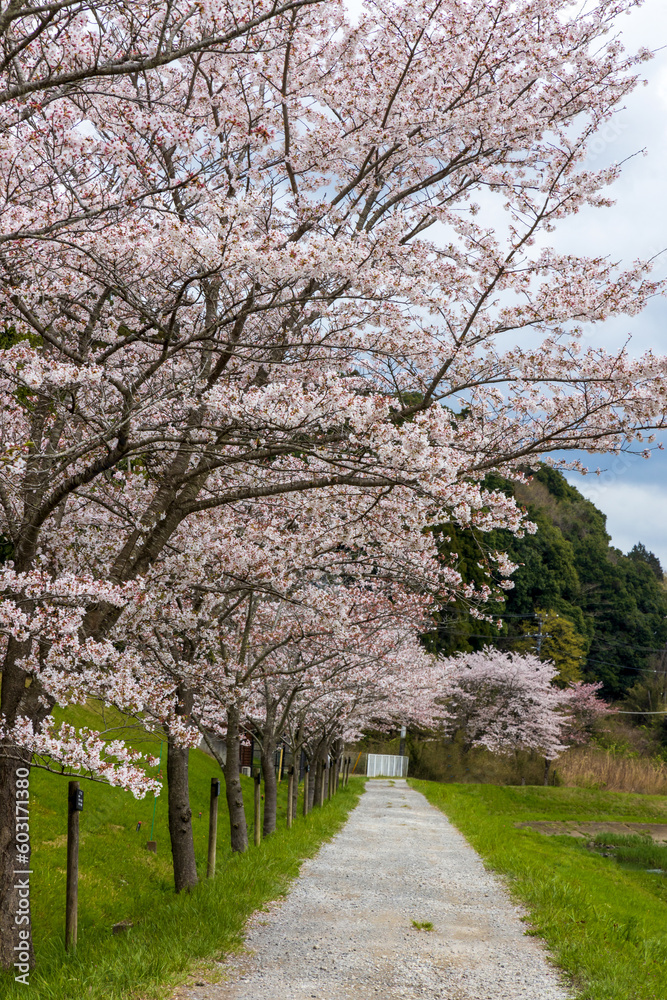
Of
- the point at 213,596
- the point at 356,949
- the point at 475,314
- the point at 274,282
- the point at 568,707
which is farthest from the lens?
the point at 568,707

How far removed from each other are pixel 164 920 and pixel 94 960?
1277 mm

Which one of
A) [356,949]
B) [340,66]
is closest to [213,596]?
[356,949]

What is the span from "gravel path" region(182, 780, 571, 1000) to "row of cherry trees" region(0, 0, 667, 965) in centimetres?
191

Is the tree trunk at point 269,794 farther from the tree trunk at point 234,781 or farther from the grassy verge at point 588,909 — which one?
the grassy verge at point 588,909

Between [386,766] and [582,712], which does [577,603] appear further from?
[386,766]

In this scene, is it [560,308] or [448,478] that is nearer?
[448,478]

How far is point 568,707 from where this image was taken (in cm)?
4444

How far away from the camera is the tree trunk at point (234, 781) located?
Answer: 10164 millimetres

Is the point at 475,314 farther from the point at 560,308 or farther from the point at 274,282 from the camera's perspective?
the point at 274,282

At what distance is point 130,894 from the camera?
9859 mm

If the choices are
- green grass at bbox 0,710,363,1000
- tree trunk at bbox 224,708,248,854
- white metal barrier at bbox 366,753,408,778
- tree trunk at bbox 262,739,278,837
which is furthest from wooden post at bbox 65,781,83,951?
white metal barrier at bbox 366,753,408,778

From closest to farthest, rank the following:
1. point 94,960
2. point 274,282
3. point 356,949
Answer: point 274,282 → point 94,960 → point 356,949

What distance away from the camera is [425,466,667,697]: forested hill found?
156 feet

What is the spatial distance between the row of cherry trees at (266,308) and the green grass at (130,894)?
3.28 ft
